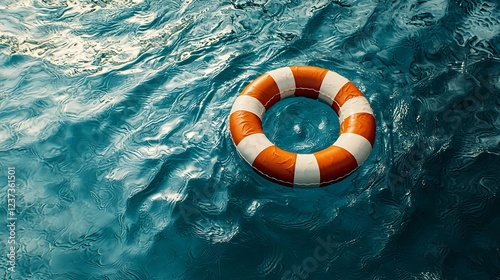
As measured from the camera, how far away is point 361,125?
3340mm

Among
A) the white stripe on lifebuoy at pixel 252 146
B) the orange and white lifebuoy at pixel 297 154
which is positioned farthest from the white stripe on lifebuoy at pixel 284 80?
the white stripe on lifebuoy at pixel 252 146

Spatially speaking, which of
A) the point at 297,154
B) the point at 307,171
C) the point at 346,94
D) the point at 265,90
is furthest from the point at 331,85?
the point at 307,171

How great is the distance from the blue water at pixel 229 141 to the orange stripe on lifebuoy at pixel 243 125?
0.19m

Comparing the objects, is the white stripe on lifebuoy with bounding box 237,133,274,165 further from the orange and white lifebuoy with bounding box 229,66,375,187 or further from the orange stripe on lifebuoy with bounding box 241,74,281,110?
the orange stripe on lifebuoy with bounding box 241,74,281,110

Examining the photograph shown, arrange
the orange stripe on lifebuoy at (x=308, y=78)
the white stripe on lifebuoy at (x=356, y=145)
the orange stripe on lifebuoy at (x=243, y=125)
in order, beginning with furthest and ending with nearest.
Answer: the orange stripe on lifebuoy at (x=308, y=78) → the orange stripe on lifebuoy at (x=243, y=125) → the white stripe on lifebuoy at (x=356, y=145)

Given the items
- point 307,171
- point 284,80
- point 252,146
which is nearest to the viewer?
point 307,171

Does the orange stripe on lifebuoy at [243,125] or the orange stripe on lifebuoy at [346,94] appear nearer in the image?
the orange stripe on lifebuoy at [243,125]

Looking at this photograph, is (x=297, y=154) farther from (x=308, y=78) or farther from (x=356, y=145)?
(x=308, y=78)

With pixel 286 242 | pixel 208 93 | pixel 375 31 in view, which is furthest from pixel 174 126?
pixel 375 31

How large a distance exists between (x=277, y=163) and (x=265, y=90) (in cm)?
64

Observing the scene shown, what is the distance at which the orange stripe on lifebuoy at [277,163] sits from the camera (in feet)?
10.4

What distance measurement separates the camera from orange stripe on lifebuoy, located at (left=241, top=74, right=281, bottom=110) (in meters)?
3.55

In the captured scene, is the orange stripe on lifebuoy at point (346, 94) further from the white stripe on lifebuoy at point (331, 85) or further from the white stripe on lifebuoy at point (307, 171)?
the white stripe on lifebuoy at point (307, 171)

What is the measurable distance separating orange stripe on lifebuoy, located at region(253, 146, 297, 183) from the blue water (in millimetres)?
172
